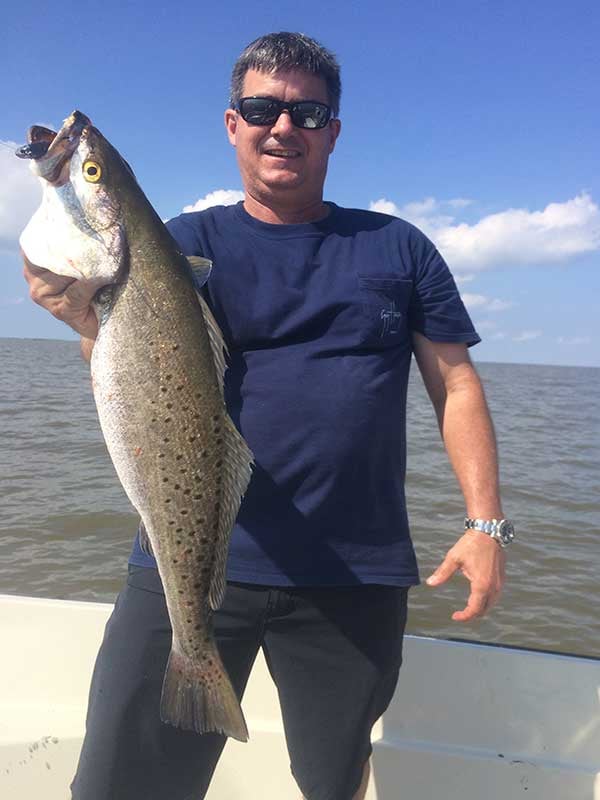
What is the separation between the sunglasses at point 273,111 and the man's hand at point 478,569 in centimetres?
173

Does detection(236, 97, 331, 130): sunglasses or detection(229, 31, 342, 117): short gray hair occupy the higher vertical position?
detection(229, 31, 342, 117): short gray hair

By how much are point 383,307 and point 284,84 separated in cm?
96

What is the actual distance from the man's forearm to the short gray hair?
1293 millimetres

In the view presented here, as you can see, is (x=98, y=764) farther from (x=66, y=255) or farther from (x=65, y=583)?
(x=65, y=583)

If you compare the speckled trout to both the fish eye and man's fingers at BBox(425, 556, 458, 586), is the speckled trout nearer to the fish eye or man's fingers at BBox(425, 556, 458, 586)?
the fish eye

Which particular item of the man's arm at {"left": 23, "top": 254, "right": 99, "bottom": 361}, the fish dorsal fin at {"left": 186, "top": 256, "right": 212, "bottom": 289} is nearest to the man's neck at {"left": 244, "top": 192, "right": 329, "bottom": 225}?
the fish dorsal fin at {"left": 186, "top": 256, "right": 212, "bottom": 289}

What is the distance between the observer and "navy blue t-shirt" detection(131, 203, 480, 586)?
7.67 feet

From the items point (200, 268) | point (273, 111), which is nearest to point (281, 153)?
point (273, 111)

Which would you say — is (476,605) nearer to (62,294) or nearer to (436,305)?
(436,305)

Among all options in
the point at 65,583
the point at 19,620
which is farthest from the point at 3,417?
the point at 19,620

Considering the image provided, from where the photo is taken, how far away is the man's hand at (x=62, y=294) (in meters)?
1.99

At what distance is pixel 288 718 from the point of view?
7.98 feet

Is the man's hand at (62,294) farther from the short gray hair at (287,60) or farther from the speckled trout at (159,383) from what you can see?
the short gray hair at (287,60)

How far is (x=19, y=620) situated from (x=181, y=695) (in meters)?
1.61
